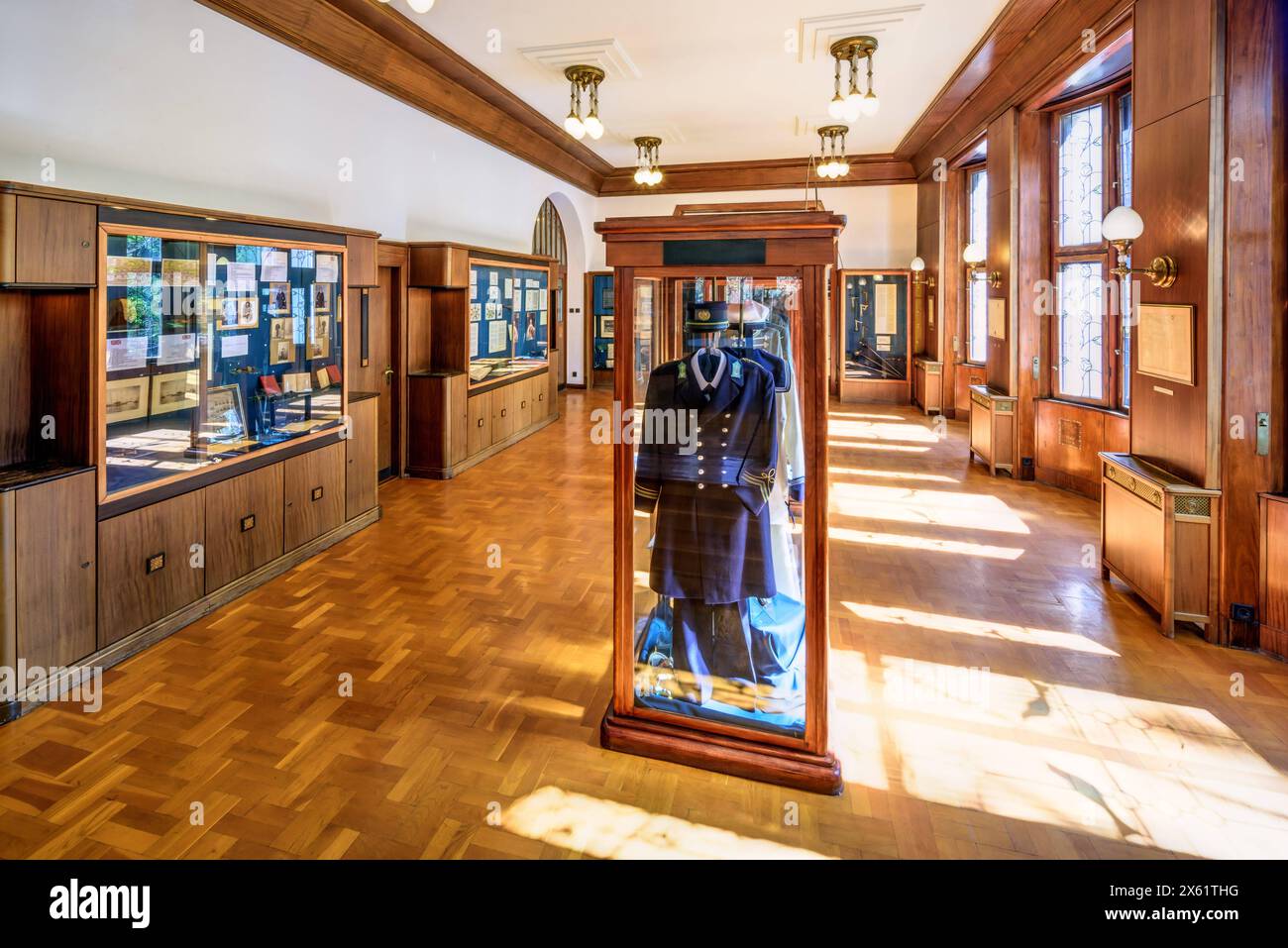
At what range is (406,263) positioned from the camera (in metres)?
6.86

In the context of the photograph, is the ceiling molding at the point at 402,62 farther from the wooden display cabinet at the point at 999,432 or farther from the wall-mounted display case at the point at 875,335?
the wooden display cabinet at the point at 999,432

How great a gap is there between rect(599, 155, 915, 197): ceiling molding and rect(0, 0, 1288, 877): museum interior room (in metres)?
4.33

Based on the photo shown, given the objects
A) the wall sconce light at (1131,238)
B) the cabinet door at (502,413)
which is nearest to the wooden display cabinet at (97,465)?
the cabinet door at (502,413)

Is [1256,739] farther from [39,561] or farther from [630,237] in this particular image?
[39,561]

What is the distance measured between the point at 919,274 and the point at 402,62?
8231 millimetres

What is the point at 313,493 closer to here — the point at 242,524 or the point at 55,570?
the point at 242,524

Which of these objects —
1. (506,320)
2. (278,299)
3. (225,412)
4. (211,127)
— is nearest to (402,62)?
(211,127)

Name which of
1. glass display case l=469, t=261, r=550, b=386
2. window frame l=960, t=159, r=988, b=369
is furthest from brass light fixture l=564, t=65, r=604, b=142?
window frame l=960, t=159, r=988, b=369

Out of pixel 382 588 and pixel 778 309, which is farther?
pixel 382 588

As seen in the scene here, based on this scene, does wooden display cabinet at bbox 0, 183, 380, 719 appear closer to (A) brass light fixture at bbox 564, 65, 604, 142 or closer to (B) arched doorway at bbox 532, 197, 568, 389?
(A) brass light fixture at bbox 564, 65, 604, 142

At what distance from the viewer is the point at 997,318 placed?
765 cm
